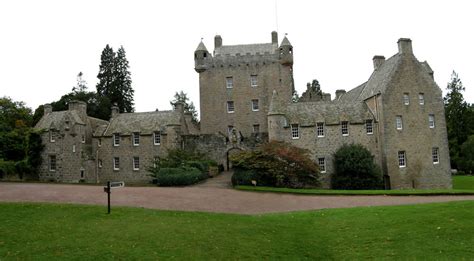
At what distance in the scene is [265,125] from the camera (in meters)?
44.4

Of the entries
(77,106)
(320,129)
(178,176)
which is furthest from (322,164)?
(77,106)

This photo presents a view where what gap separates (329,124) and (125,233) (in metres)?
26.5

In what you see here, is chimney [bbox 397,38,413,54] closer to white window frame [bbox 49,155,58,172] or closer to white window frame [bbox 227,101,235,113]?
white window frame [bbox 227,101,235,113]

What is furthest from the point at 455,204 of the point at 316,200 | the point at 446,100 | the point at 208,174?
the point at 446,100

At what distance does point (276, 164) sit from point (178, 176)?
8227 millimetres

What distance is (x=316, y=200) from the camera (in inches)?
942

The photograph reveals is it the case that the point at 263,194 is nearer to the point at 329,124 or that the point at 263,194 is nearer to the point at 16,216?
the point at 329,124

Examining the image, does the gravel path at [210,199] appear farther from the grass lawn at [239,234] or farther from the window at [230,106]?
the window at [230,106]

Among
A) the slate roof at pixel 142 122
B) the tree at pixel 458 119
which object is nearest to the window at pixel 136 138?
the slate roof at pixel 142 122

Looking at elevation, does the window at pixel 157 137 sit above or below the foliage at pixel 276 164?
above

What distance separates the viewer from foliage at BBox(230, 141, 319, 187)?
31.8 meters

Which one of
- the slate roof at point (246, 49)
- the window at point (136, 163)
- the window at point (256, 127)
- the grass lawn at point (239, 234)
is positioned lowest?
the grass lawn at point (239, 234)

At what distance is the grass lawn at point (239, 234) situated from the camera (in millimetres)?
11648

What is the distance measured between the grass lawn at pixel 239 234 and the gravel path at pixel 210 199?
3.19 metres
